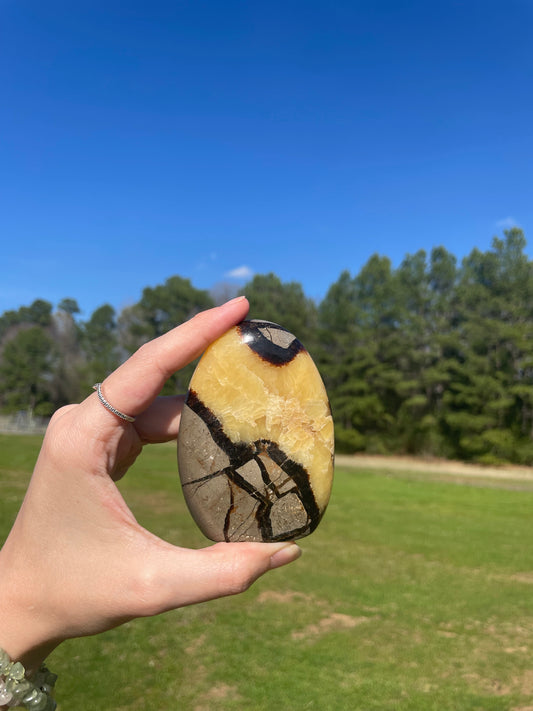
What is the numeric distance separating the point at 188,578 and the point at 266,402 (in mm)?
765

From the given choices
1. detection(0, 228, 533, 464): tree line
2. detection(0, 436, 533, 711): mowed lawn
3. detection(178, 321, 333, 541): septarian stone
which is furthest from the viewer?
detection(0, 228, 533, 464): tree line

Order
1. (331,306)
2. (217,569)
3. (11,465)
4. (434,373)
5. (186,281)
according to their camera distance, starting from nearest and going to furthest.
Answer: (217,569) < (11,465) < (434,373) < (331,306) < (186,281)

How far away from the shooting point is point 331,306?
93.4 feet

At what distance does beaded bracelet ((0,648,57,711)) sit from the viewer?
1.59 m

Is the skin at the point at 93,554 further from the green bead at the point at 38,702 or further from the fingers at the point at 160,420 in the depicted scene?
the fingers at the point at 160,420

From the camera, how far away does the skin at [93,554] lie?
1.57 m

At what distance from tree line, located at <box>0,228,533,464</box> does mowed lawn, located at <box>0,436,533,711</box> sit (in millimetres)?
15388

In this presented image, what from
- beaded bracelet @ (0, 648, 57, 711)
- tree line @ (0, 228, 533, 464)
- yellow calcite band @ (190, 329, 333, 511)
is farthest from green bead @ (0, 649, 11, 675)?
tree line @ (0, 228, 533, 464)

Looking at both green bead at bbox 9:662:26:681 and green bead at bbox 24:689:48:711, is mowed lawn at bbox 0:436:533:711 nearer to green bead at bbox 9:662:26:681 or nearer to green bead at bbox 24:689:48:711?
green bead at bbox 24:689:48:711

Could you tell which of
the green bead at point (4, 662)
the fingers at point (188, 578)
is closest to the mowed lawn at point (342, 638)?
the green bead at point (4, 662)

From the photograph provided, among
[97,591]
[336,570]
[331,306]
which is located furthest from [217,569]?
[331,306]

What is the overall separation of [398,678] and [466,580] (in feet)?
10.5

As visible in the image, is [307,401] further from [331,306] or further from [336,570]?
[331,306]

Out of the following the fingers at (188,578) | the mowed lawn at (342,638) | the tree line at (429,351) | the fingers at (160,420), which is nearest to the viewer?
the fingers at (188,578)
